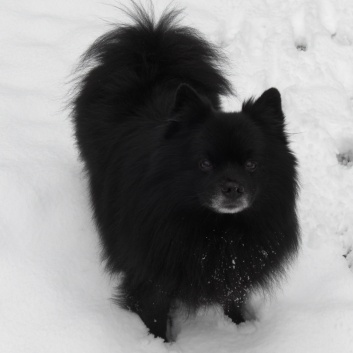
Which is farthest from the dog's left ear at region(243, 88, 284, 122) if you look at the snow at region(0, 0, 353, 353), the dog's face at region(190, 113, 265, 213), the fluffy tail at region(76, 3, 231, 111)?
the snow at region(0, 0, 353, 353)

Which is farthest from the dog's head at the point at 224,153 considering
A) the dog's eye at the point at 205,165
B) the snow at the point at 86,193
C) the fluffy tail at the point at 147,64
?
the snow at the point at 86,193

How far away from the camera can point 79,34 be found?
15.7 feet

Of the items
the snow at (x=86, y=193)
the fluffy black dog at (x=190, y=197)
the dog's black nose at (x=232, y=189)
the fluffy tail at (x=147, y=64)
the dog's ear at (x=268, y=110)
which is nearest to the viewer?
the dog's black nose at (x=232, y=189)

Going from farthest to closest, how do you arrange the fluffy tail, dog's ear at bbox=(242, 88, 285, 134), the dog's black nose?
1. the fluffy tail
2. dog's ear at bbox=(242, 88, 285, 134)
3. the dog's black nose

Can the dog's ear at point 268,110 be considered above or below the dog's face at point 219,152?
above

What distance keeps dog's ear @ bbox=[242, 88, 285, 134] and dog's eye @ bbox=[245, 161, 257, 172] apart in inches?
9.4

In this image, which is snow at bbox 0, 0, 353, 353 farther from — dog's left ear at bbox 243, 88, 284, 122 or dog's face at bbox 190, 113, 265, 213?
dog's left ear at bbox 243, 88, 284, 122

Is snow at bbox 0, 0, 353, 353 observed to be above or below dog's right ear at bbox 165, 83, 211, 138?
below

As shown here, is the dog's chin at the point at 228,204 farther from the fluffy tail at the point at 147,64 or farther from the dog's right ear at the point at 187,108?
the fluffy tail at the point at 147,64

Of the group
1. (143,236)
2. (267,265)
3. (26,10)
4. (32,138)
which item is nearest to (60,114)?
(32,138)

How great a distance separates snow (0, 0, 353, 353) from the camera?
292 centimetres

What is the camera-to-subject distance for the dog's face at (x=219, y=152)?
7.65 ft

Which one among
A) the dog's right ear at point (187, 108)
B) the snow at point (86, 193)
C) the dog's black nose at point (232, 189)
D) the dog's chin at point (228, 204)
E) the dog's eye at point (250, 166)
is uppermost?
the dog's right ear at point (187, 108)

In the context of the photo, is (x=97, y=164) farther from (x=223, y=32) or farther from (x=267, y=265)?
(x=223, y=32)
